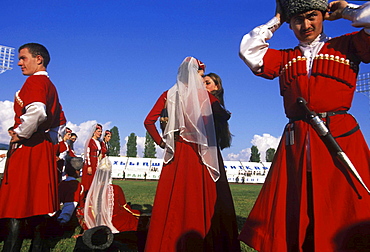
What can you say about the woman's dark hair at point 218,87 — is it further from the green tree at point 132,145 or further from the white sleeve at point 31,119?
the green tree at point 132,145

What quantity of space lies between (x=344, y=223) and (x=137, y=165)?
104ft

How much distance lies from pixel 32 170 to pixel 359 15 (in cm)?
303

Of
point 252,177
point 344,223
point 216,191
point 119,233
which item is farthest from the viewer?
point 252,177

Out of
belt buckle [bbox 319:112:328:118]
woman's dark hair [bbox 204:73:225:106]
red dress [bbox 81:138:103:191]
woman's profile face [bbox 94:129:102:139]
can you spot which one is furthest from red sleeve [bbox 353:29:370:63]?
woman's profile face [bbox 94:129:102:139]

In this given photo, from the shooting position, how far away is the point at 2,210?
9.44ft

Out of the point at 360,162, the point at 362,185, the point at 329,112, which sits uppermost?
the point at 329,112

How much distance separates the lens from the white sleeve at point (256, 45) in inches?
81.1

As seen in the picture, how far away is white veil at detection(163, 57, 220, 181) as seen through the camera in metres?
3.26

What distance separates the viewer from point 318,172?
1748mm

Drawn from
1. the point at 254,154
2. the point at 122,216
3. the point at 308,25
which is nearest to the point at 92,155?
the point at 122,216

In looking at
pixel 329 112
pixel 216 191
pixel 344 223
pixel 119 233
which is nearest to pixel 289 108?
pixel 329 112

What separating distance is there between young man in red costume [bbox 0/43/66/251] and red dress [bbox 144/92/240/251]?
1.14 meters

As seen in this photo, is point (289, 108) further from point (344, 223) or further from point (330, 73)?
point (344, 223)

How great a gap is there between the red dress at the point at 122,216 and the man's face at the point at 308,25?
363 centimetres
